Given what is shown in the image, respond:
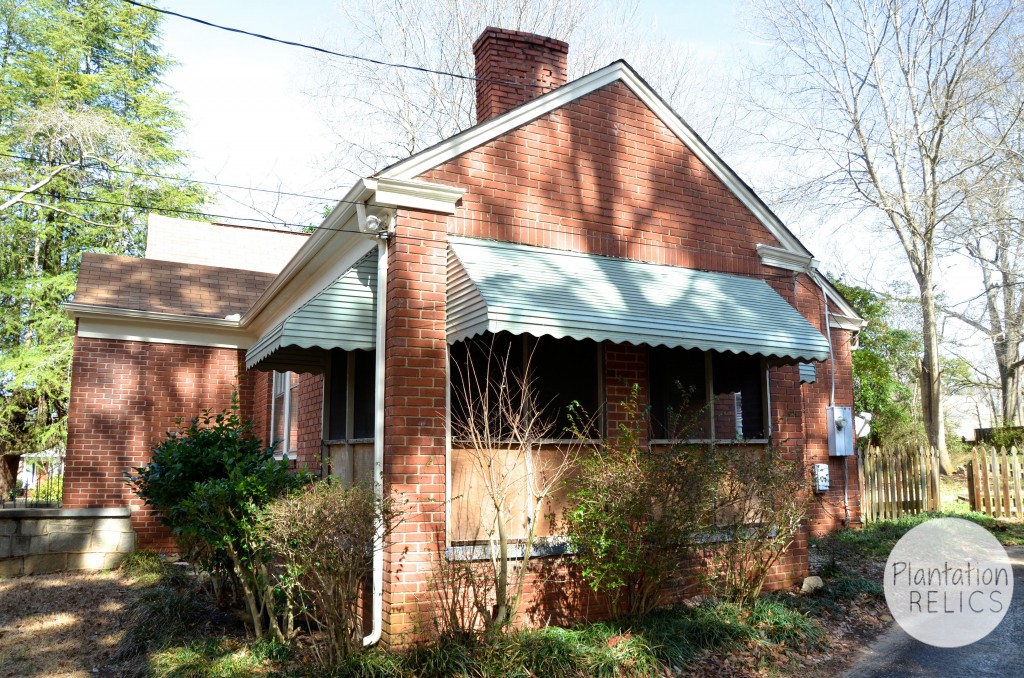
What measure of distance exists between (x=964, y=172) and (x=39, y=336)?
24.2m

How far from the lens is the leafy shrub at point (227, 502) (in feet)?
23.1

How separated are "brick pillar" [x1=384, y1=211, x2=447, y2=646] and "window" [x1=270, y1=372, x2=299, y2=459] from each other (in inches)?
195

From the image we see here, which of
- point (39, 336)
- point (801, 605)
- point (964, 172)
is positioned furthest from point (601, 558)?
point (39, 336)

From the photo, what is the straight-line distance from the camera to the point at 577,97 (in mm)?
8992

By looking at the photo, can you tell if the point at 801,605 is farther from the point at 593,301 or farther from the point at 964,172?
the point at 964,172

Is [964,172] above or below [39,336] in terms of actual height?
above

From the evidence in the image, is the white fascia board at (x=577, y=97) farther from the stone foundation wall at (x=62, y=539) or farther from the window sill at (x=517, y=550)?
the stone foundation wall at (x=62, y=539)

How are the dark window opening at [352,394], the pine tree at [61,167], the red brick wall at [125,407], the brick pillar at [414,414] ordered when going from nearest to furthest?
the brick pillar at [414,414] → the dark window opening at [352,394] → the red brick wall at [125,407] → the pine tree at [61,167]

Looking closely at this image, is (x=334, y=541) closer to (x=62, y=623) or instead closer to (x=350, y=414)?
(x=350, y=414)

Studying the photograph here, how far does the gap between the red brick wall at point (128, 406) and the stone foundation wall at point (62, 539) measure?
611 mm

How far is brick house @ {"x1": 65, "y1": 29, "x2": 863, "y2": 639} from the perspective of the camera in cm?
714

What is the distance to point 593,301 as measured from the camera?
25.0 feet

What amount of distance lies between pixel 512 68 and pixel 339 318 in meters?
4.44

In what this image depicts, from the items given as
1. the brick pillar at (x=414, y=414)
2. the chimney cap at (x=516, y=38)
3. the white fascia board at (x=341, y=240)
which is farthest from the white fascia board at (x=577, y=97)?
the chimney cap at (x=516, y=38)
